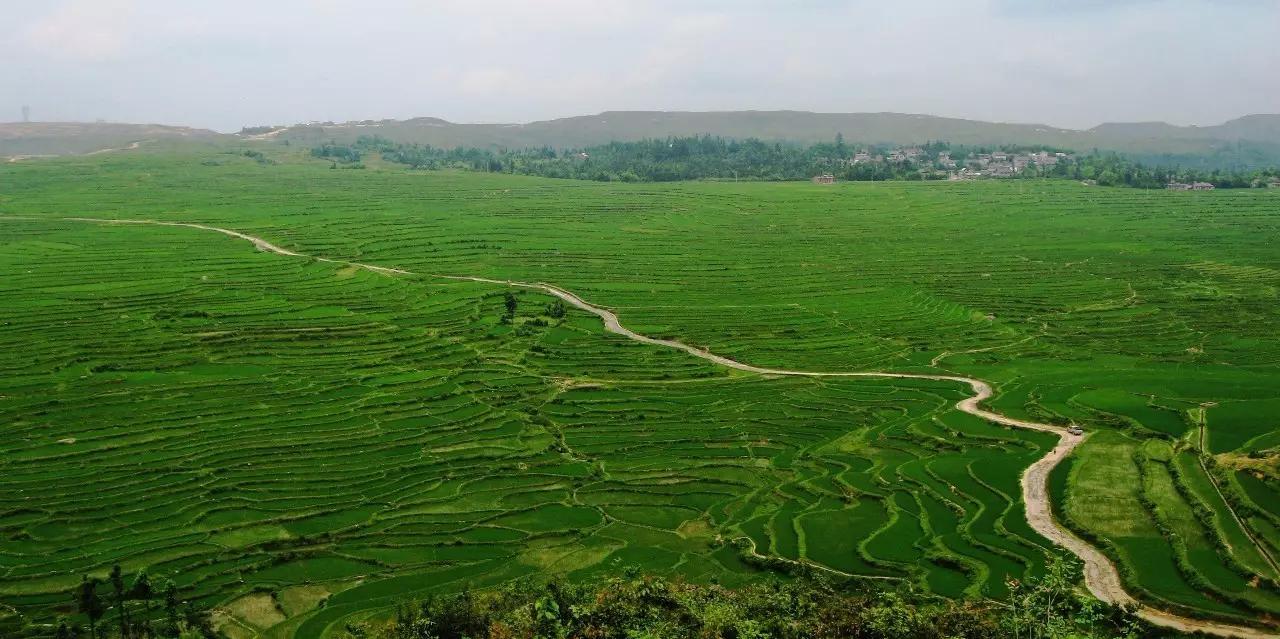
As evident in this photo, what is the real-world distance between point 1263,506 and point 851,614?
13589 mm

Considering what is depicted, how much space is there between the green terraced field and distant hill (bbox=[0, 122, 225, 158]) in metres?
91.6

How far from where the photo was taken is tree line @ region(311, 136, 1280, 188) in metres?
132

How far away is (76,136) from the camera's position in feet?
564

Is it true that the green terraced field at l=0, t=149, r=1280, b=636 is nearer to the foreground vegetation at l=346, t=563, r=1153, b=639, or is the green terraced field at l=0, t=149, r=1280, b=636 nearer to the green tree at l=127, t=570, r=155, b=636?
the green tree at l=127, t=570, r=155, b=636

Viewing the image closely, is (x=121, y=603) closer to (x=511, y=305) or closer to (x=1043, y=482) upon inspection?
(x=1043, y=482)

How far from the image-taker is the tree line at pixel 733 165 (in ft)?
433

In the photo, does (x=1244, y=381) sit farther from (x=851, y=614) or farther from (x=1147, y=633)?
(x=851, y=614)

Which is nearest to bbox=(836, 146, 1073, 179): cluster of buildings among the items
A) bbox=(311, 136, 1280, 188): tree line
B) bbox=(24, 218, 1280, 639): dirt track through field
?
bbox=(311, 136, 1280, 188): tree line

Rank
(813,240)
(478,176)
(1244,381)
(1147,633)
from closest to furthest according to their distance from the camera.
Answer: (1147,633)
(1244,381)
(813,240)
(478,176)

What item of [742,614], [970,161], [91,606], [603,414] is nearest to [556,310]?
[603,414]

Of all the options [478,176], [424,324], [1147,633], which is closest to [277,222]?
[424,324]

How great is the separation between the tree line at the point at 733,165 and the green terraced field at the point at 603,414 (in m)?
55.8

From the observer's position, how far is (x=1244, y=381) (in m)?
41.9

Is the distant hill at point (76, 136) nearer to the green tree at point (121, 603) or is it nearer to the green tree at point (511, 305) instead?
the green tree at point (511, 305)
